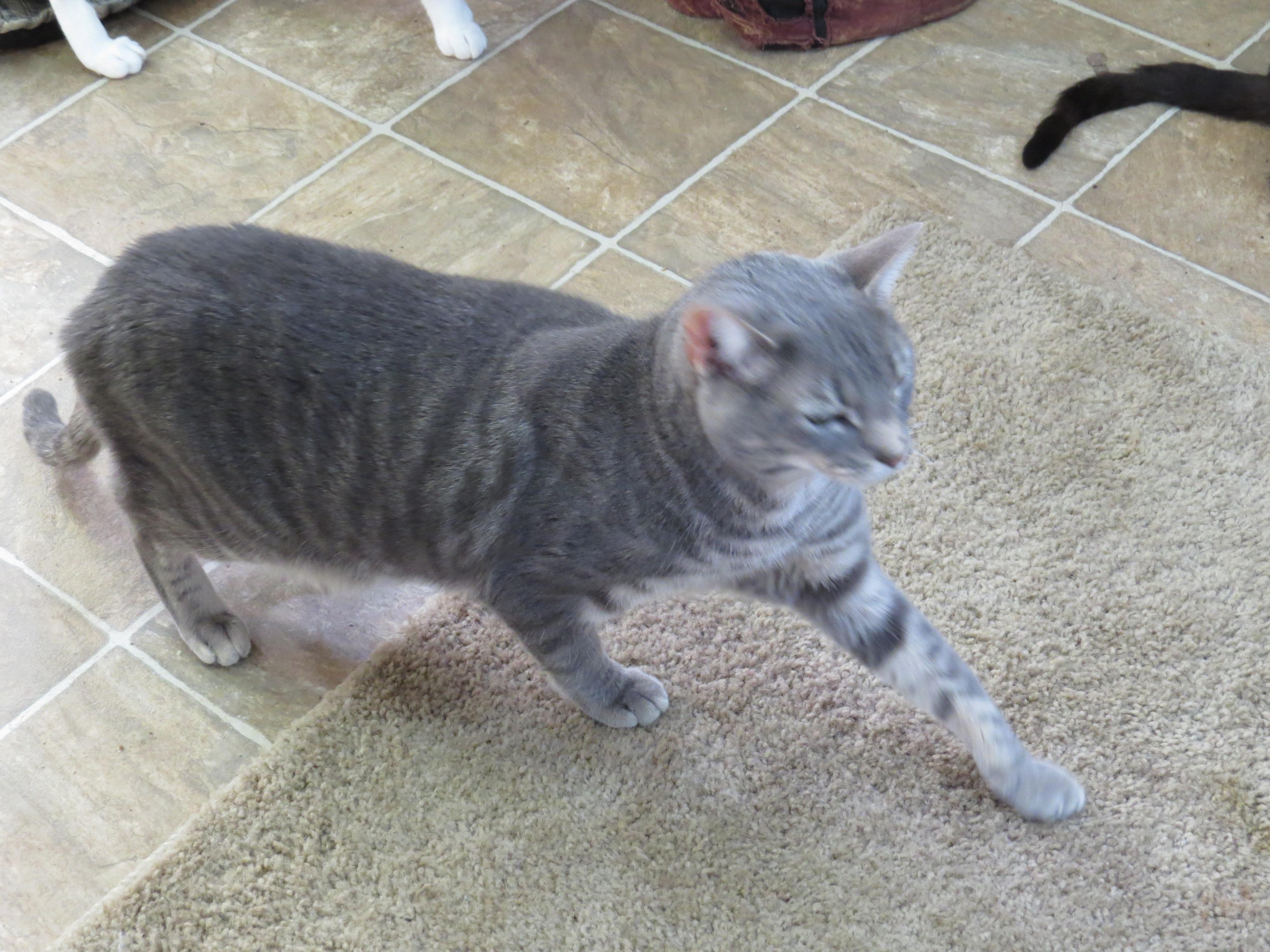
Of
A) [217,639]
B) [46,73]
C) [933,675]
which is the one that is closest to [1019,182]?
[933,675]

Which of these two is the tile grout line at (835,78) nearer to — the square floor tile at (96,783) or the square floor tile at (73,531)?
the square floor tile at (73,531)

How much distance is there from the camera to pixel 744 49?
8.54 feet

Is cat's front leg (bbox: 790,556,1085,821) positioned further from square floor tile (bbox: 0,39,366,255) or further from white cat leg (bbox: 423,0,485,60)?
white cat leg (bbox: 423,0,485,60)

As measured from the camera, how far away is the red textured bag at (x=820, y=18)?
254 centimetres

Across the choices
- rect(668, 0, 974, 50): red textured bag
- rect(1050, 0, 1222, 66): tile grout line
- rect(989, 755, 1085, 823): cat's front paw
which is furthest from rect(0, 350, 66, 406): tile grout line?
rect(1050, 0, 1222, 66): tile grout line

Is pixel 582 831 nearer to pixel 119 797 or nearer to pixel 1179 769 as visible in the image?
pixel 119 797

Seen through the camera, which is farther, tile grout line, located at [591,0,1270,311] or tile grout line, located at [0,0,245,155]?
tile grout line, located at [0,0,245,155]

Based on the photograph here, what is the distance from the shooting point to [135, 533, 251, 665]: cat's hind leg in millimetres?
1676

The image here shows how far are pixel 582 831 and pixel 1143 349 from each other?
1.18 metres

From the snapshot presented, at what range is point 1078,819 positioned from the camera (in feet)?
4.91

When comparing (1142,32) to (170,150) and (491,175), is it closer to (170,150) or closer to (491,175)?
(491,175)

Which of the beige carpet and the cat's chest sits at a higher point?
the cat's chest

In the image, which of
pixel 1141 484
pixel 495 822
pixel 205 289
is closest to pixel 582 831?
pixel 495 822

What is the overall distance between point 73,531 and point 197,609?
0.32 metres
